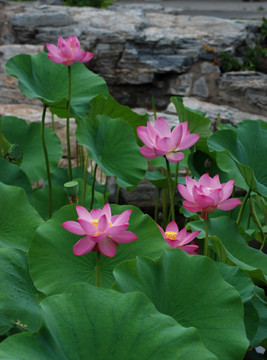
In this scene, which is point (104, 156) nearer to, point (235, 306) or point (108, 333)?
point (235, 306)

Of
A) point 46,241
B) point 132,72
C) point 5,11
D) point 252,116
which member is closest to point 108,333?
point 46,241

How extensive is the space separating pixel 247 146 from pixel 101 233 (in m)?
0.62

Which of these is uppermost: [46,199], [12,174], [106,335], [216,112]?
[106,335]

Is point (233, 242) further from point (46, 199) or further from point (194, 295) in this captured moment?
point (46, 199)

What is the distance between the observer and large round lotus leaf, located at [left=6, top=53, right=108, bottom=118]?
139 centimetres

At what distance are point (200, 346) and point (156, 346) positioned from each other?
51mm

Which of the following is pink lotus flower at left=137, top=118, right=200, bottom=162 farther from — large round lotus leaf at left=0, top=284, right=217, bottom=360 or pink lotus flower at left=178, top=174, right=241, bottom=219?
large round lotus leaf at left=0, top=284, right=217, bottom=360

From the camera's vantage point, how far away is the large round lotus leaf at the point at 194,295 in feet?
2.42

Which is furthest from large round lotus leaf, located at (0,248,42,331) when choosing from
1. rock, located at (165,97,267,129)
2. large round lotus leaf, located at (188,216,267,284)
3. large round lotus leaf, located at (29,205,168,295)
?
rock, located at (165,97,267,129)

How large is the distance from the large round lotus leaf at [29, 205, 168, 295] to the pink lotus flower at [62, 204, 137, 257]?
0.12 meters

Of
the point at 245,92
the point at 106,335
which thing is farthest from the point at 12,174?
the point at 245,92

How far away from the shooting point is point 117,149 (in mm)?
1268

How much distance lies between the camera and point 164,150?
102 centimetres

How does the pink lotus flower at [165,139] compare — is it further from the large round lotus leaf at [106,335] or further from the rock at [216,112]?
the rock at [216,112]
